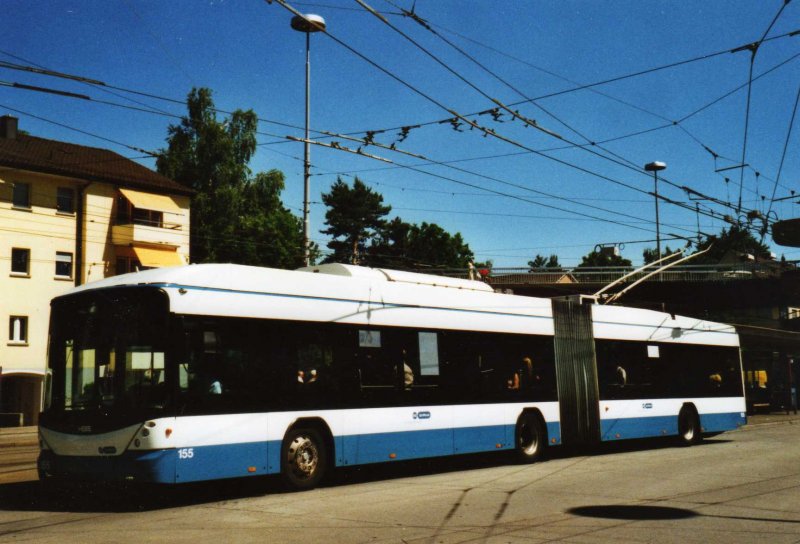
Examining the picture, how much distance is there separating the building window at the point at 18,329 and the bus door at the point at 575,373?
28.1 meters

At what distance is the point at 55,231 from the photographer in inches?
1574

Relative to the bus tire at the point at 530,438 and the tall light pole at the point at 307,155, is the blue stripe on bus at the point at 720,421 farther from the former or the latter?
the tall light pole at the point at 307,155

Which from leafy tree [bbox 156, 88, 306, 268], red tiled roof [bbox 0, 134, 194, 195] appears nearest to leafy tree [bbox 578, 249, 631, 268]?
leafy tree [bbox 156, 88, 306, 268]

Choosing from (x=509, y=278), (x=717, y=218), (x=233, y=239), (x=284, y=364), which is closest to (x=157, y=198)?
(x=233, y=239)

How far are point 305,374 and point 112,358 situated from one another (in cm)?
265

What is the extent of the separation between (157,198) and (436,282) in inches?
1251

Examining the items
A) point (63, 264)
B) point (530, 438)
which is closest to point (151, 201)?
point (63, 264)

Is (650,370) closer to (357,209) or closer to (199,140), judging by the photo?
(199,140)

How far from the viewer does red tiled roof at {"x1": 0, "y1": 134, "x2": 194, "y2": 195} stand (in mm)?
39406

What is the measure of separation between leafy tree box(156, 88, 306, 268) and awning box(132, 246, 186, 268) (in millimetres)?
6915

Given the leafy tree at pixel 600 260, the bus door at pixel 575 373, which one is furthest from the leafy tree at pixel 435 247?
the bus door at pixel 575 373

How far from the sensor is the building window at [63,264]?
39969 millimetres

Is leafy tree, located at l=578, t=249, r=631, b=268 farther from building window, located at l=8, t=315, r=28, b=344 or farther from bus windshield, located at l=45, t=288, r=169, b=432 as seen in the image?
bus windshield, located at l=45, t=288, r=169, b=432

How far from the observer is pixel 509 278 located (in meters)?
56.5
